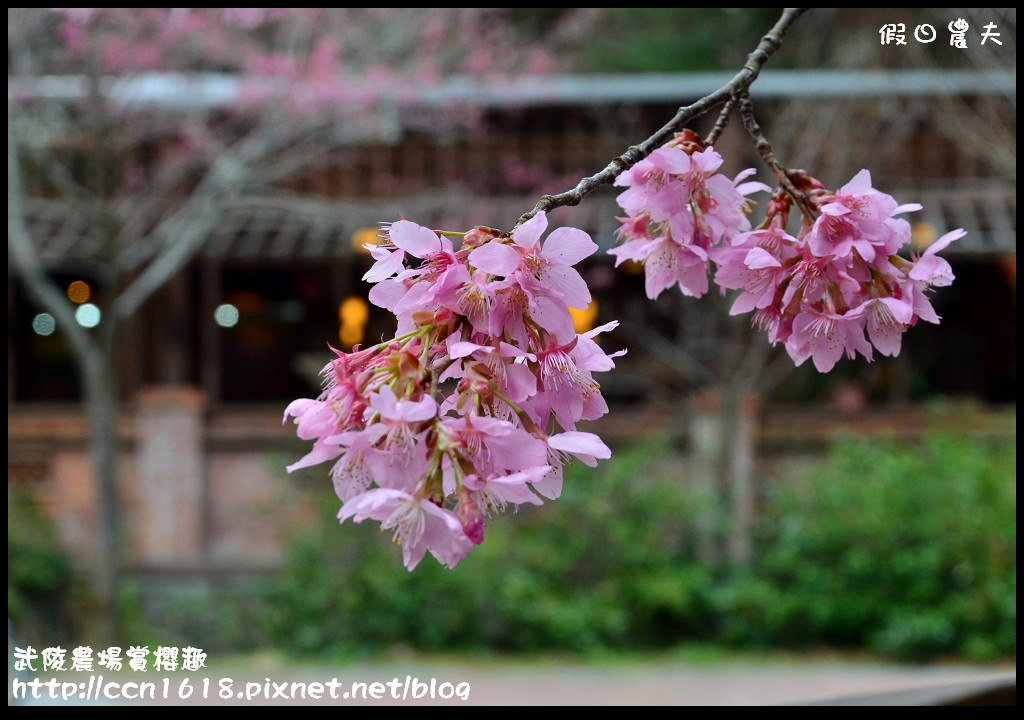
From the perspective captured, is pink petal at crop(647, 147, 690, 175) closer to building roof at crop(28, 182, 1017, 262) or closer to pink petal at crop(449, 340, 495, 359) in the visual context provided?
pink petal at crop(449, 340, 495, 359)

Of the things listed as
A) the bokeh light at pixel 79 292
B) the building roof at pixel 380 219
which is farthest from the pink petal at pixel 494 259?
the bokeh light at pixel 79 292

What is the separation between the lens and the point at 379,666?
470 centimetres

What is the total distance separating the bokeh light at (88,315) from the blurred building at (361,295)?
1.07ft

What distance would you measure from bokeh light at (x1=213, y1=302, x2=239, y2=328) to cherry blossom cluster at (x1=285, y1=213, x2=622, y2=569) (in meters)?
5.56

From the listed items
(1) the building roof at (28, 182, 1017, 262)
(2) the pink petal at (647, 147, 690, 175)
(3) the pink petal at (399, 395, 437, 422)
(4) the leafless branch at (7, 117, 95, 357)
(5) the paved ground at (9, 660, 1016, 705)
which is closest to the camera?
(3) the pink petal at (399, 395, 437, 422)

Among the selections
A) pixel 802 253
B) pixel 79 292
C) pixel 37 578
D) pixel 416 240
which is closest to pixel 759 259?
pixel 802 253

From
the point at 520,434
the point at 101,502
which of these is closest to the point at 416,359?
the point at 520,434

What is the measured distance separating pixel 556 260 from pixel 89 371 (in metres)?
4.59

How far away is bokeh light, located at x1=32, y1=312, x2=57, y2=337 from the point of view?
6.11 meters

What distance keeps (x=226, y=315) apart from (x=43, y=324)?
115 centimetres

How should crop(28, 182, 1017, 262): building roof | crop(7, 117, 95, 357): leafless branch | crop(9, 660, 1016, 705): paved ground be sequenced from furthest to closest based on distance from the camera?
crop(28, 182, 1017, 262): building roof, crop(7, 117, 95, 357): leafless branch, crop(9, 660, 1016, 705): paved ground

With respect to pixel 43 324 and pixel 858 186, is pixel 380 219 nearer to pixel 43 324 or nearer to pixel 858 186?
pixel 43 324

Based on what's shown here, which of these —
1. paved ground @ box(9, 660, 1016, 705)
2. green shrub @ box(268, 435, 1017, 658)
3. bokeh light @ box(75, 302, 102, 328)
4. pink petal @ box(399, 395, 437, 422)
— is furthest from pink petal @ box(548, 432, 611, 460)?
bokeh light @ box(75, 302, 102, 328)

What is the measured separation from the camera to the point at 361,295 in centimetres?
574
